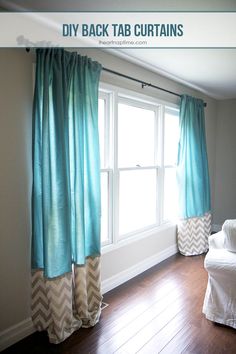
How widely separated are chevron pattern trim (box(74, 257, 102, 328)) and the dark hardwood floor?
0.09m

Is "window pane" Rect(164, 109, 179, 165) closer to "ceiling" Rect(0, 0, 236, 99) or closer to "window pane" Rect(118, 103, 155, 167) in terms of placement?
"window pane" Rect(118, 103, 155, 167)

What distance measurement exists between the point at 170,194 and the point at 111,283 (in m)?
1.63

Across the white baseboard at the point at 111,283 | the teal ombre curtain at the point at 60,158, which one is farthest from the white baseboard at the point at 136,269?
the teal ombre curtain at the point at 60,158

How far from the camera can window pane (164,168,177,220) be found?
149 inches

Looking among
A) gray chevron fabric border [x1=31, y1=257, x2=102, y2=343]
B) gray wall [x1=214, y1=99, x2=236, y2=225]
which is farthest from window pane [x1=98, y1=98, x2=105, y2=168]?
gray wall [x1=214, y1=99, x2=236, y2=225]

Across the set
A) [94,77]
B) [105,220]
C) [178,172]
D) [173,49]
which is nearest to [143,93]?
[173,49]

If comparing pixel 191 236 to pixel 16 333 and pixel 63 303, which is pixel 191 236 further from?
pixel 16 333

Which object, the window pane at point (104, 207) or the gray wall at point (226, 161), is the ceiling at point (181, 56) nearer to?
the gray wall at point (226, 161)

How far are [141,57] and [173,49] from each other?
0.38m

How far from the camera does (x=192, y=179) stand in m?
3.82

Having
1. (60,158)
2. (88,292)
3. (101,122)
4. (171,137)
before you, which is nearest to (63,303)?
(88,292)

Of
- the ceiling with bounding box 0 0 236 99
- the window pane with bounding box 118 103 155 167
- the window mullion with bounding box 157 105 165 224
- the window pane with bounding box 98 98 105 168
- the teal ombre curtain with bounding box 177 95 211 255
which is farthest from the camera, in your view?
the teal ombre curtain with bounding box 177 95 211 255

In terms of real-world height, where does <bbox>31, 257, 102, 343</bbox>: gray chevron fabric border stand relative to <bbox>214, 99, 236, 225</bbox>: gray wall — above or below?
below

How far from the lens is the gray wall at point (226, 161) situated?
483cm
